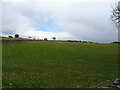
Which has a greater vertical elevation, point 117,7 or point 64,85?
point 117,7

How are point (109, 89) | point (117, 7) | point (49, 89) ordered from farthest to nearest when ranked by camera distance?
point (117, 7) → point (49, 89) → point (109, 89)

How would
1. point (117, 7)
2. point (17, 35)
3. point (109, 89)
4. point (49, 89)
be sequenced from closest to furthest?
point (109, 89)
point (49, 89)
point (117, 7)
point (17, 35)

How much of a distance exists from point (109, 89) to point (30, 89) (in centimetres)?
414

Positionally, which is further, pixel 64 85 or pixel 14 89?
pixel 64 85

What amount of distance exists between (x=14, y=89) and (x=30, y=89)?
839mm

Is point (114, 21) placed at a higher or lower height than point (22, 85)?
higher

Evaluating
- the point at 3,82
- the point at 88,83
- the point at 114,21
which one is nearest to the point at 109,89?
the point at 88,83

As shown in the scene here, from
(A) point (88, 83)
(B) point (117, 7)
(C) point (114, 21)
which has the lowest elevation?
(A) point (88, 83)

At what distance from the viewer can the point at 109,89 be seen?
22.7 ft

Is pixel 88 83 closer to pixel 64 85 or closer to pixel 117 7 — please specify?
pixel 64 85

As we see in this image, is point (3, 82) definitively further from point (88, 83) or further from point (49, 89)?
point (88, 83)

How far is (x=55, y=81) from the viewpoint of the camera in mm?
8680

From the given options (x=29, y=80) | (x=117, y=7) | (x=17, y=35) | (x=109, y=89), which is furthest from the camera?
(x=17, y=35)

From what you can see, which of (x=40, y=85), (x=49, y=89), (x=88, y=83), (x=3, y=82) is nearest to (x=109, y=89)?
(x=88, y=83)
